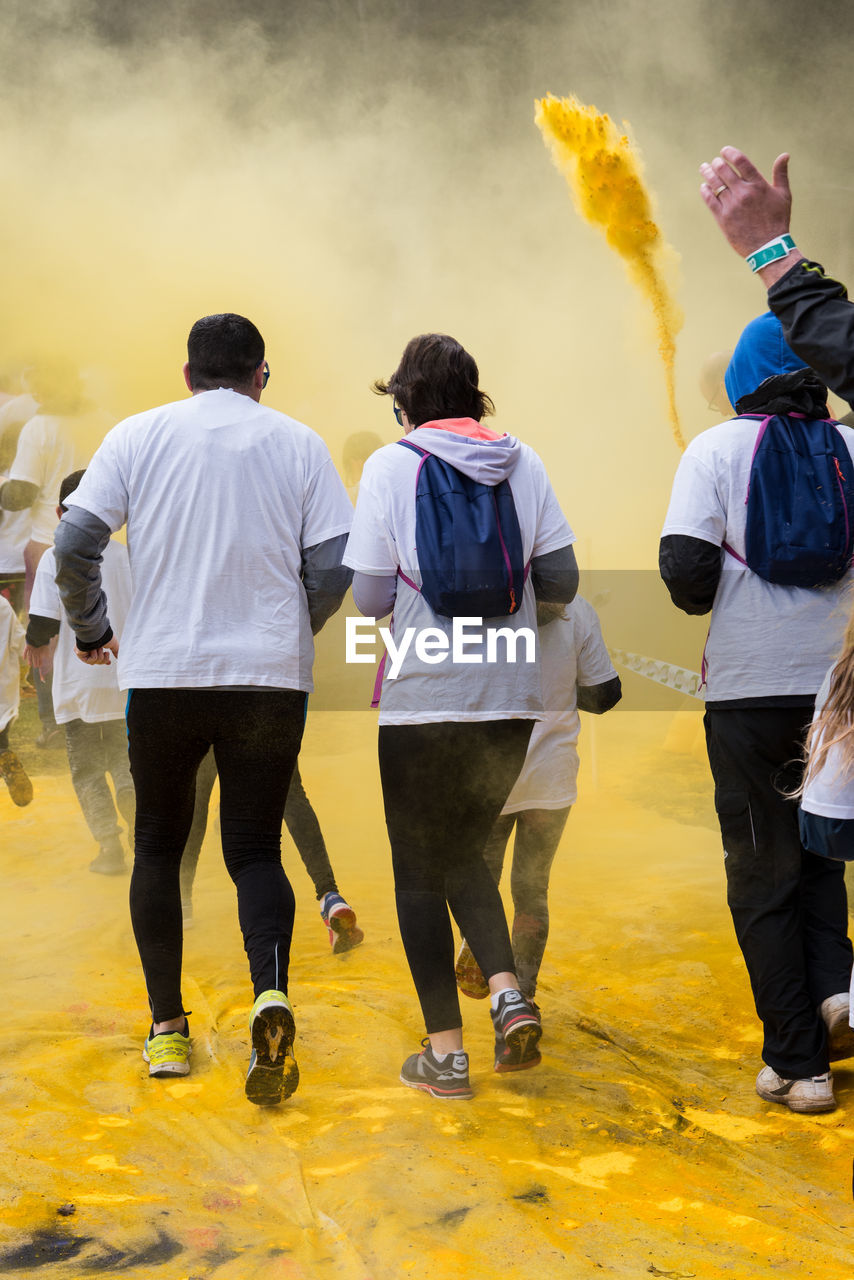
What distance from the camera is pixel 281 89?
262 inches

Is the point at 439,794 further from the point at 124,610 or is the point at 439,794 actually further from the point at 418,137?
the point at 418,137

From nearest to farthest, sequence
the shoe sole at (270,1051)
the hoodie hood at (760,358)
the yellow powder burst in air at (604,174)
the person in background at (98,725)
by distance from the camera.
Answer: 1. the shoe sole at (270,1051)
2. the hoodie hood at (760,358)
3. the person in background at (98,725)
4. the yellow powder burst in air at (604,174)

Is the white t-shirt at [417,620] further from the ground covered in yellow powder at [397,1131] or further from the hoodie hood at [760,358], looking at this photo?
the ground covered in yellow powder at [397,1131]

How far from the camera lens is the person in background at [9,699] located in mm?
4176

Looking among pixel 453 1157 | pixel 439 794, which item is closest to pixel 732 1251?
pixel 453 1157

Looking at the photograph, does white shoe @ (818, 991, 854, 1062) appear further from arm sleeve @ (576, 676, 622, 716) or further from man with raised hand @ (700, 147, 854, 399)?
man with raised hand @ (700, 147, 854, 399)

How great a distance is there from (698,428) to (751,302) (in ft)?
3.15

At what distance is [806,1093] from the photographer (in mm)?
2105

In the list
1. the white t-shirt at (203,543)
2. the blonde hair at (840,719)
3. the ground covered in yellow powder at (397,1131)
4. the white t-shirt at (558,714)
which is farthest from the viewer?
the white t-shirt at (558,714)

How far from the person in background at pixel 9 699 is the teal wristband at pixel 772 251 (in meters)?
3.25

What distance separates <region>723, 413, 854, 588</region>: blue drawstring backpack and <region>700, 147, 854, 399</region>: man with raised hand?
47 centimetres

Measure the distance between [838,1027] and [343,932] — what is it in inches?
55.5

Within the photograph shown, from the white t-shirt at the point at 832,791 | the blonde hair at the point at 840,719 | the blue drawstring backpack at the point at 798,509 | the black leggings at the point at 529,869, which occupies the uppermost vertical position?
the blue drawstring backpack at the point at 798,509

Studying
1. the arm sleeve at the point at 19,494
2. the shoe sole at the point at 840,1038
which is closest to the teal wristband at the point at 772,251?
the shoe sole at the point at 840,1038
